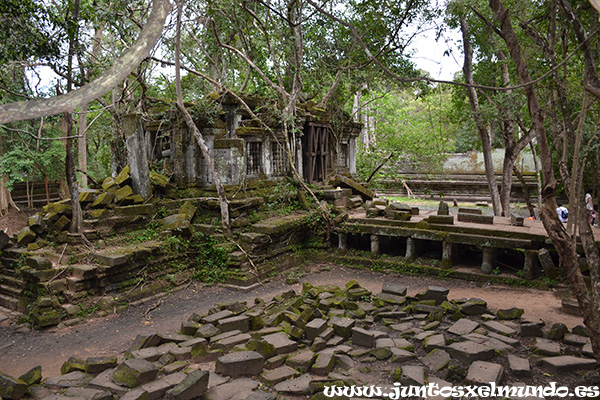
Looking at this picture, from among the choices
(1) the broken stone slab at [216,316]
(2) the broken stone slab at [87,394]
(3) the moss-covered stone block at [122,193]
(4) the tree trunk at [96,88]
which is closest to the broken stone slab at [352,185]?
(3) the moss-covered stone block at [122,193]

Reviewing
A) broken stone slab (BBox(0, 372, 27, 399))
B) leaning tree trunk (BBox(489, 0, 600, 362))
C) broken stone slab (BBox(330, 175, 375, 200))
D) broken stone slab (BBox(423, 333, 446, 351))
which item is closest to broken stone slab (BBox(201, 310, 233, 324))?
broken stone slab (BBox(0, 372, 27, 399))

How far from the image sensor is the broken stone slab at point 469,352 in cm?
474

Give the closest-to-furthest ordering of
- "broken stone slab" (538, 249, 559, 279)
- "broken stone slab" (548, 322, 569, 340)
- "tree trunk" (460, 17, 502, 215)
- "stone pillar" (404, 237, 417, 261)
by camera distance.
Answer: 1. "broken stone slab" (548, 322, 569, 340)
2. "broken stone slab" (538, 249, 559, 279)
3. "stone pillar" (404, 237, 417, 261)
4. "tree trunk" (460, 17, 502, 215)

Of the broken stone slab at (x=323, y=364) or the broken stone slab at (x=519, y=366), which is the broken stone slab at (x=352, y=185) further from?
the broken stone slab at (x=519, y=366)

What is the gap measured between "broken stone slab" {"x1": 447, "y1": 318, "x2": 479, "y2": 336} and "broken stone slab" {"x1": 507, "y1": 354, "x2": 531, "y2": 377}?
0.83m

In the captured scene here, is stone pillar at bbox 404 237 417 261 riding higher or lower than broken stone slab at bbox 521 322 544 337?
higher

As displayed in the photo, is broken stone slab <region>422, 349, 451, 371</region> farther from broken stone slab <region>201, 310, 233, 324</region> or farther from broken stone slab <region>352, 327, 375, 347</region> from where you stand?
broken stone slab <region>201, 310, 233, 324</region>

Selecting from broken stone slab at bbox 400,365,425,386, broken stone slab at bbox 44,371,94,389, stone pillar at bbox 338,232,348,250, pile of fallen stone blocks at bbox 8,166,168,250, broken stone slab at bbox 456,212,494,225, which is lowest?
broken stone slab at bbox 44,371,94,389

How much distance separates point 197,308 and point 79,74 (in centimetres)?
531

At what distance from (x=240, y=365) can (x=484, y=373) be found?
260 centimetres

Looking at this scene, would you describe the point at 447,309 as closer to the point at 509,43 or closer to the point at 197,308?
the point at 509,43

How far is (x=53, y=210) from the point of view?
8.24 m

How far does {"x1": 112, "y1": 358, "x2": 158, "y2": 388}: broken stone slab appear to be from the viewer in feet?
14.3

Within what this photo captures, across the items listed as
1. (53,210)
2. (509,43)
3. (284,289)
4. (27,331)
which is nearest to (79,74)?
(53,210)
